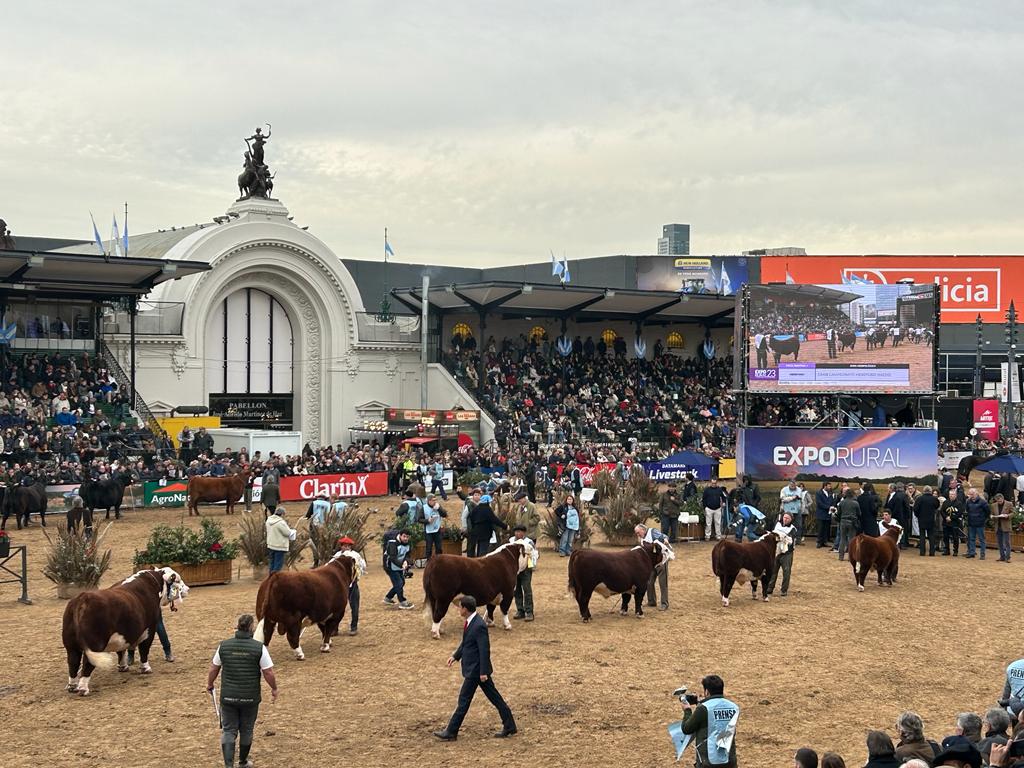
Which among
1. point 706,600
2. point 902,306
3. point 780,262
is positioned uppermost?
point 780,262

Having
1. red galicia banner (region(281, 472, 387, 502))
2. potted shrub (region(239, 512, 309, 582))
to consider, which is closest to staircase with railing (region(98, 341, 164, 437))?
red galicia banner (region(281, 472, 387, 502))

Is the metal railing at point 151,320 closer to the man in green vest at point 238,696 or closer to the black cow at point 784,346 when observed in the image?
the black cow at point 784,346

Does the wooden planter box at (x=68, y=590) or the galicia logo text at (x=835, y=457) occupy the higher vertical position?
the galicia logo text at (x=835, y=457)

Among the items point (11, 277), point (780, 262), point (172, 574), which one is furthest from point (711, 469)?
point (780, 262)

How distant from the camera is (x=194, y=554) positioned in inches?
808

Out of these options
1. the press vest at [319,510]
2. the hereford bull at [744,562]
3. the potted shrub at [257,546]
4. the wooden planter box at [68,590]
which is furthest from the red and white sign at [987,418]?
the wooden planter box at [68,590]

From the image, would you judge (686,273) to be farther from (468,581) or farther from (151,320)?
(468,581)

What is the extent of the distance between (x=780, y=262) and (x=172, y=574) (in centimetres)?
6441

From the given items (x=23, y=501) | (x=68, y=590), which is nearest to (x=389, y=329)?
(x=23, y=501)

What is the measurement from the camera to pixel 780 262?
74.3 meters

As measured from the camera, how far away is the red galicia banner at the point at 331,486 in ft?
113

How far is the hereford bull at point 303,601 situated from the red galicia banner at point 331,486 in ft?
60.1

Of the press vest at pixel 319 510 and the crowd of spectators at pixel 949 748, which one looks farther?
the press vest at pixel 319 510

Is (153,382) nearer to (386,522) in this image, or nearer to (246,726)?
(386,522)
